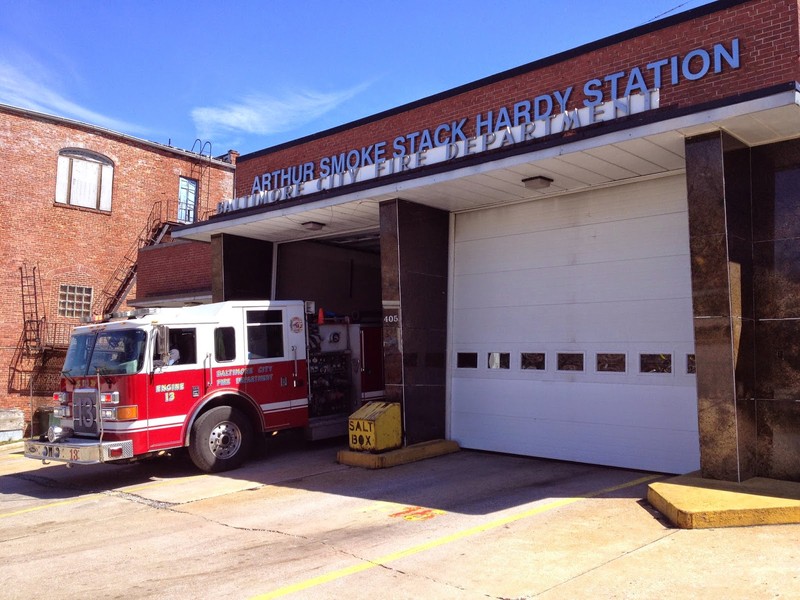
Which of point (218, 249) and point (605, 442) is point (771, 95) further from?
point (218, 249)

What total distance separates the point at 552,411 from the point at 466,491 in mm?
2730

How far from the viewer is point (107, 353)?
10.5 m

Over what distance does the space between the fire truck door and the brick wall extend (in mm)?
5606

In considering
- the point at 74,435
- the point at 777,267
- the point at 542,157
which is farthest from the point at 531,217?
the point at 74,435

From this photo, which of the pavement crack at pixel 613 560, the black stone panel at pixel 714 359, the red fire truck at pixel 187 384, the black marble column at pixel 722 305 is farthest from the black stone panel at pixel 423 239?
the pavement crack at pixel 613 560

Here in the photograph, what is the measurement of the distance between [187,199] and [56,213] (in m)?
5.68

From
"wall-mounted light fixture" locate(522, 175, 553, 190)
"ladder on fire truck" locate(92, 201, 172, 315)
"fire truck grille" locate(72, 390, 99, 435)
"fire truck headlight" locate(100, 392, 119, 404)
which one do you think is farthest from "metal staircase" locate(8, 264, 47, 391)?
"wall-mounted light fixture" locate(522, 175, 553, 190)

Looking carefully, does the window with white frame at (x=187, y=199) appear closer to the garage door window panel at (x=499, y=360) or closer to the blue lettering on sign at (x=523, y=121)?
the blue lettering on sign at (x=523, y=121)

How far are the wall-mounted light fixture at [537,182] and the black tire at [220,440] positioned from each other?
6039 mm

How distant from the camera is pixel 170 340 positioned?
10672 millimetres

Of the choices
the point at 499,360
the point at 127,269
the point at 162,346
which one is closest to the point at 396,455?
the point at 499,360

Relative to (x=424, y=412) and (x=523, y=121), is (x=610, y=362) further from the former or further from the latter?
(x=523, y=121)

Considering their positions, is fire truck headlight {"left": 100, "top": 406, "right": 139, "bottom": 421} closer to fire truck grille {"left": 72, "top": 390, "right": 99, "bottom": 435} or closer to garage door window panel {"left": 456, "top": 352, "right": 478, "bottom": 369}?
fire truck grille {"left": 72, "top": 390, "right": 99, "bottom": 435}

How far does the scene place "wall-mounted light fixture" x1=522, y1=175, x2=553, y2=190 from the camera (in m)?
10.3
